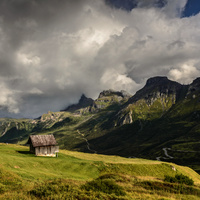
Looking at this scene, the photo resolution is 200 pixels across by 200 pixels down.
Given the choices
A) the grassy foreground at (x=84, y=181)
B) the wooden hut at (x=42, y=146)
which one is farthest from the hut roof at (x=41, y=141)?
the grassy foreground at (x=84, y=181)

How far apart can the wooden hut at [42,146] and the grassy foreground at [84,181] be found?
1656 cm

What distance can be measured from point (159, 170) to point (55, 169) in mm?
32997

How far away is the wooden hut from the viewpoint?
64.2 metres

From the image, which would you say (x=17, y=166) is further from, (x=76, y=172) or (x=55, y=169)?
(x=76, y=172)

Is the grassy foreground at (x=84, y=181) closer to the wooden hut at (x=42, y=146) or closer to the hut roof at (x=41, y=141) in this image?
the wooden hut at (x=42, y=146)

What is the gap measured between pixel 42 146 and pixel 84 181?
3989 cm

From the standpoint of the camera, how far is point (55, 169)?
43156 mm

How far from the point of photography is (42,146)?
6538 cm

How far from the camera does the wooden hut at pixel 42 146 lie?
211 ft

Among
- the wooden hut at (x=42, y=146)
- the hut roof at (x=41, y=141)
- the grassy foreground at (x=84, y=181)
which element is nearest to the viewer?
the grassy foreground at (x=84, y=181)

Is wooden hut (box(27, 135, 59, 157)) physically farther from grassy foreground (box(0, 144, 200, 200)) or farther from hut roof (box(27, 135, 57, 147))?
grassy foreground (box(0, 144, 200, 200))

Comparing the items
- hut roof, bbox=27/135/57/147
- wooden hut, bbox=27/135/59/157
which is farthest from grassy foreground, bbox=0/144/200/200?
hut roof, bbox=27/135/57/147

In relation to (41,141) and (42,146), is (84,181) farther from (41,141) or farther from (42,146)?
(41,141)

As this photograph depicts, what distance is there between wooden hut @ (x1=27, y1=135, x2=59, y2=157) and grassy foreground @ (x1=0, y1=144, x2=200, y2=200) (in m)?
16.6
